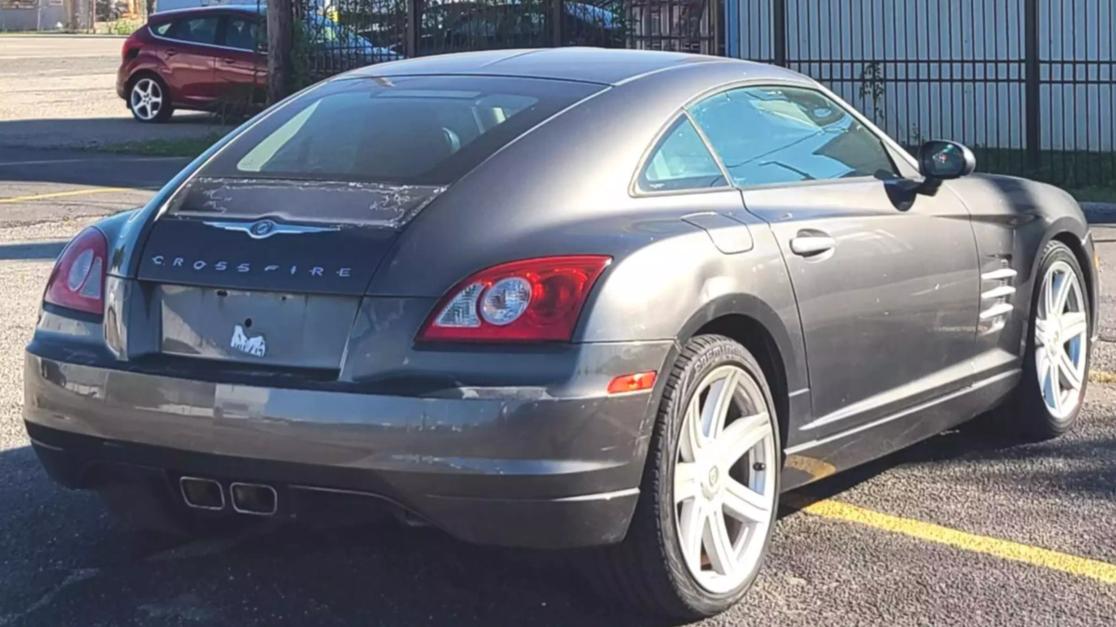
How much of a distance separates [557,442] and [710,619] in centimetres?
80

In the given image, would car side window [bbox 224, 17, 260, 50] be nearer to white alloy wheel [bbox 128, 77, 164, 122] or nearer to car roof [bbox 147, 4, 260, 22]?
car roof [bbox 147, 4, 260, 22]

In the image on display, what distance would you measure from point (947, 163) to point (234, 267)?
2.54 m

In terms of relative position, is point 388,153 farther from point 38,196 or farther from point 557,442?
point 38,196

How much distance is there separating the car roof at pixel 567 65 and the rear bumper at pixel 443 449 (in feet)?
4.04

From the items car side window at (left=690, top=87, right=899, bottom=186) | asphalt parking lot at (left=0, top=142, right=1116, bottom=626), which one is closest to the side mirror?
car side window at (left=690, top=87, right=899, bottom=186)

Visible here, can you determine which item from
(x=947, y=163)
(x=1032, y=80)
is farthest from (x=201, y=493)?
(x=1032, y=80)

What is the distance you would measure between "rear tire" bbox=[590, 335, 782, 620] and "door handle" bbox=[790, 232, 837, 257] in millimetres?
419

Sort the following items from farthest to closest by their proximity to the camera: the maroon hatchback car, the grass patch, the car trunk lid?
the maroon hatchback car
the grass patch
the car trunk lid

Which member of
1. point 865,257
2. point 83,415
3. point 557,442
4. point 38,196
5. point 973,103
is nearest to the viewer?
point 557,442

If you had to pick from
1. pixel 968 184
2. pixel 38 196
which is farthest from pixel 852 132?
pixel 38 196

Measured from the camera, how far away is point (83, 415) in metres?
4.38

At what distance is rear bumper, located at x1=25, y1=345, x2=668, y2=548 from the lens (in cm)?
393

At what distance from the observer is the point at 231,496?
167 inches

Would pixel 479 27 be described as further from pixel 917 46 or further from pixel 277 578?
pixel 277 578
